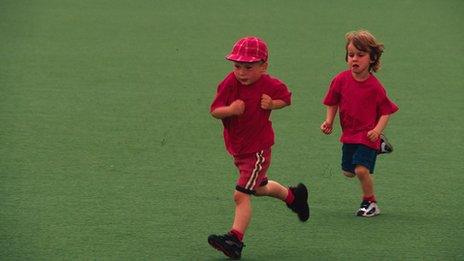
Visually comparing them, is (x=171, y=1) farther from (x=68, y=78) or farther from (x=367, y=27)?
(x=68, y=78)

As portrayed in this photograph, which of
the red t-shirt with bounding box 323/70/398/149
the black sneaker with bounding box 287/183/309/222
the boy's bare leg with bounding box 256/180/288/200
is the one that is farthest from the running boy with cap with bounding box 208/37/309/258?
the red t-shirt with bounding box 323/70/398/149

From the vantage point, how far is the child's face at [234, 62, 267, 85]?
6207 mm

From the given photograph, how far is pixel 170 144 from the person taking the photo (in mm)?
8586

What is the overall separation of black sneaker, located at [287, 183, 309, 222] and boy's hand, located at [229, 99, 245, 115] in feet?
2.77

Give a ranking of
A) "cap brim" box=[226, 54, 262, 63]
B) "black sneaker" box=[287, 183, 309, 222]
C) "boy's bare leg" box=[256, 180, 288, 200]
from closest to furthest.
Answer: "cap brim" box=[226, 54, 262, 63]
"boy's bare leg" box=[256, 180, 288, 200]
"black sneaker" box=[287, 183, 309, 222]

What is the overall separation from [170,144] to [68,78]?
237cm

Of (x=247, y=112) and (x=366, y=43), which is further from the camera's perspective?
(x=366, y=43)

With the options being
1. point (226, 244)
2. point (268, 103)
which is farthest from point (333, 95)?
point (226, 244)

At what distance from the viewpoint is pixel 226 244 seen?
6047 millimetres

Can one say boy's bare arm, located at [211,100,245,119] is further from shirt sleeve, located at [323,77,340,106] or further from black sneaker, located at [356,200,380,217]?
black sneaker, located at [356,200,380,217]

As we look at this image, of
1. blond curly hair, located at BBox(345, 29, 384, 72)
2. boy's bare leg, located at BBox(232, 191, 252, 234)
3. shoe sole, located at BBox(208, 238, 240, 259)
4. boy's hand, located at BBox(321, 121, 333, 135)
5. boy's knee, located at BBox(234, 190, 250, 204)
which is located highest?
blond curly hair, located at BBox(345, 29, 384, 72)

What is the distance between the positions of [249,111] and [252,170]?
0.32 m

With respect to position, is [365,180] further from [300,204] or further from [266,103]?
[266,103]

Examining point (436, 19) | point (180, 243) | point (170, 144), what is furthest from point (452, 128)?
point (436, 19)
